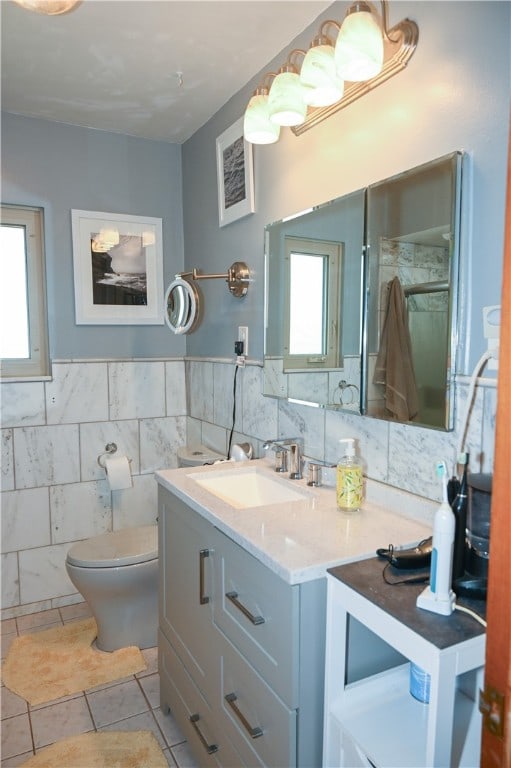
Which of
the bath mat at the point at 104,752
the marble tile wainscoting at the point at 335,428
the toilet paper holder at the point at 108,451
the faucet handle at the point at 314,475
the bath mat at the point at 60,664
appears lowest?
the bath mat at the point at 60,664

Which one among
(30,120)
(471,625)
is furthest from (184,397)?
(471,625)

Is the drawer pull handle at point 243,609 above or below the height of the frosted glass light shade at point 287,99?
below

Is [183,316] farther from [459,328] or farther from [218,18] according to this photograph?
[459,328]

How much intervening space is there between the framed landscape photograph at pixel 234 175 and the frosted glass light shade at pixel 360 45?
78cm

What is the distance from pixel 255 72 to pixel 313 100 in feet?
2.21

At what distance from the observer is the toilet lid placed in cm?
204

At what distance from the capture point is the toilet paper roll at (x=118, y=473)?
98.8 inches

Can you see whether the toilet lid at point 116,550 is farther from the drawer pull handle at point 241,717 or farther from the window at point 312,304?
the window at point 312,304

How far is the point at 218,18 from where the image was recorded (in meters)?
1.66

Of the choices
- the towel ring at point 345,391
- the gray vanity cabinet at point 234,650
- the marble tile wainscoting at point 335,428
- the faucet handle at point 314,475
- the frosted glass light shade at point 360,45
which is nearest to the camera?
the gray vanity cabinet at point 234,650

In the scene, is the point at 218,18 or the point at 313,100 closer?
the point at 313,100

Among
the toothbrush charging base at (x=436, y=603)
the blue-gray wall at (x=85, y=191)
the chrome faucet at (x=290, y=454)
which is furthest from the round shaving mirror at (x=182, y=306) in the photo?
the toothbrush charging base at (x=436, y=603)

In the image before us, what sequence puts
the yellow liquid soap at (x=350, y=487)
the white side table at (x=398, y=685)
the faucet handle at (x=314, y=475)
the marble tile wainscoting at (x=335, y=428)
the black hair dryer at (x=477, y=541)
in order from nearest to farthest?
the white side table at (x=398, y=685) → the black hair dryer at (x=477, y=541) → the marble tile wainscoting at (x=335, y=428) → the yellow liquid soap at (x=350, y=487) → the faucet handle at (x=314, y=475)

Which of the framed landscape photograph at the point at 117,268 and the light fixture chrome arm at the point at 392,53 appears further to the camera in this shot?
the framed landscape photograph at the point at 117,268
